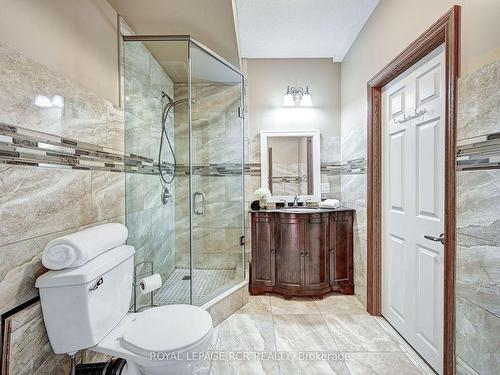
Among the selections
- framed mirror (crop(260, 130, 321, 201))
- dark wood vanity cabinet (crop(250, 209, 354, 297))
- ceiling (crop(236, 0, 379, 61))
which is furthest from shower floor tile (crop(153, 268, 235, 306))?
ceiling (crop(236, 0, 379, 61))

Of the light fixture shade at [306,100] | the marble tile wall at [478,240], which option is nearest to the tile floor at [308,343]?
the marble tile wall at [478,240]

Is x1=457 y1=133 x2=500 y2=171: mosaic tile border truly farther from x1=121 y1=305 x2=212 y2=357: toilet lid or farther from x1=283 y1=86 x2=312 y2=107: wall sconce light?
x1=283 y1=86 x2=312 y2=107: wall sconce light

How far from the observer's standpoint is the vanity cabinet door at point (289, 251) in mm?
2770

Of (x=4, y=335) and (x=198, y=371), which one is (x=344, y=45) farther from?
(x=4, y=335)

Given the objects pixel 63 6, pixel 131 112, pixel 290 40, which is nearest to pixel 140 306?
pixel 131 112

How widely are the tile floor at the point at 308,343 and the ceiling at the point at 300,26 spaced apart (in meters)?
2.58

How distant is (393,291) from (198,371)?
1561 mm

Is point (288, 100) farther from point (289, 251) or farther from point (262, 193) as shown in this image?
point (289, 251)

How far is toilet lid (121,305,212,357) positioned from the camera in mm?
1221

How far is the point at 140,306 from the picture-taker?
2131 mm

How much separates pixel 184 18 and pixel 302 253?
223 centimetres

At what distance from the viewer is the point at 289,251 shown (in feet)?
9.16

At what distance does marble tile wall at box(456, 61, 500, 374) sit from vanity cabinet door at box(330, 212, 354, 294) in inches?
57.6

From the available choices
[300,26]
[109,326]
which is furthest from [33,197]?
[300,26]
